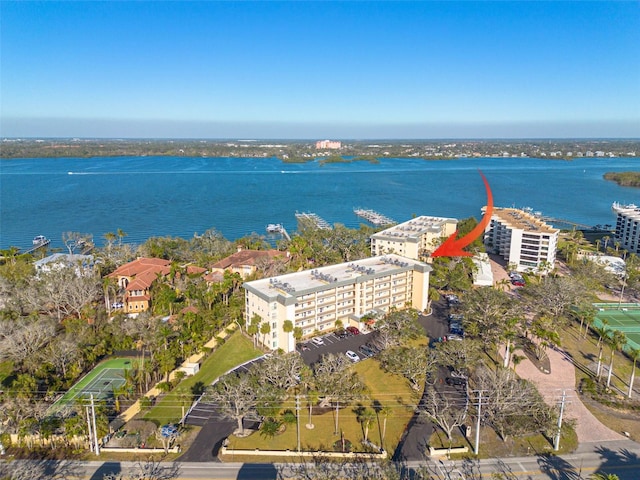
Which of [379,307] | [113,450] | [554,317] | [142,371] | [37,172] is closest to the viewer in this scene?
[113,450]

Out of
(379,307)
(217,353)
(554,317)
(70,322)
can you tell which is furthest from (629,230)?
(70,322)

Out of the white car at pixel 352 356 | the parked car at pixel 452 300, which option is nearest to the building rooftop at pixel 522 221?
the parked car at pixel 452 300

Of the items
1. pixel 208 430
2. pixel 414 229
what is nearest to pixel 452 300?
pixel 414 229

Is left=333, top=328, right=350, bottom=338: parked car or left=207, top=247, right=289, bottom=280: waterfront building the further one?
left=207, top=247, right=289, bottom=280: waterfront building

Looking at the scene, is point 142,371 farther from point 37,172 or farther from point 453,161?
point 453,161

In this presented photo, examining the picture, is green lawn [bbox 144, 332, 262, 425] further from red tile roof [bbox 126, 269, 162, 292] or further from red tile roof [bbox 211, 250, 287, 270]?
red tile roof [bbox 211, 250, 287, 270]

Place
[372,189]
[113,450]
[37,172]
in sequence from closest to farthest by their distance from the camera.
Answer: [113,450] < [372,189] < [37,172]

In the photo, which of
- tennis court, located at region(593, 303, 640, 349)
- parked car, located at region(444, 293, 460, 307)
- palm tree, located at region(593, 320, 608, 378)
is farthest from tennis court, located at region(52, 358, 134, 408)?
tennis court, located at region(593, 303, 640, 349)
